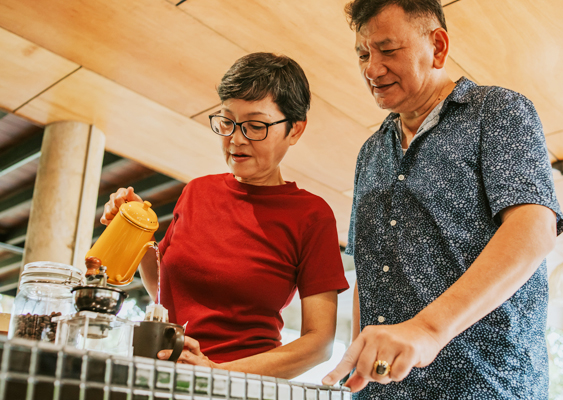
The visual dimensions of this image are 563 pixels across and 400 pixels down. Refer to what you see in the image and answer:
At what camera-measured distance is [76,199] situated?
3654mm

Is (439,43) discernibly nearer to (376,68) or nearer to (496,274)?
A: (376,68)

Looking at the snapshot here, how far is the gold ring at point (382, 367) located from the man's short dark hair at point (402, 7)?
842 mm

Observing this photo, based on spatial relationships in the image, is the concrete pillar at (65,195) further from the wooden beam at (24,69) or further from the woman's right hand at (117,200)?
the woman's right hand at (117,200)

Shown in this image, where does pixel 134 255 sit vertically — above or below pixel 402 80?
below

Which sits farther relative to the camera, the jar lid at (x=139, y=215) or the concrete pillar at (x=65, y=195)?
the concrete pillar at (x=65, y=195)

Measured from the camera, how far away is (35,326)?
90cm

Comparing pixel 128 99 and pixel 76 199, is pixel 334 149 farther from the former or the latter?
pixel 76 199

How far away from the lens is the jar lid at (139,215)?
1.14 meters

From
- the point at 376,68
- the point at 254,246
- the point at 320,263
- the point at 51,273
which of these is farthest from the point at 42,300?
the point at 376,68

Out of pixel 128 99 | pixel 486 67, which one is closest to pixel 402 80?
pixel 486 67

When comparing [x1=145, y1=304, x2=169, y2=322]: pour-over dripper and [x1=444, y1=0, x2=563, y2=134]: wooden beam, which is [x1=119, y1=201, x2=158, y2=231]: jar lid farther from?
[x1=444, y1=0, x2=563, y2=134]: wooden beam

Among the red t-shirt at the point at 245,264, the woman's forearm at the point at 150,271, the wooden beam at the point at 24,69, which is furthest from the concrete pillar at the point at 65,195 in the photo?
the red t-shirt at the point at 245,264

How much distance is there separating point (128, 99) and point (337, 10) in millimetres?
1493

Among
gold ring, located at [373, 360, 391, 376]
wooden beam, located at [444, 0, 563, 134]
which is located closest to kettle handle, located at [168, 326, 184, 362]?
gold ring, located at [373, 360, 391, 376]
